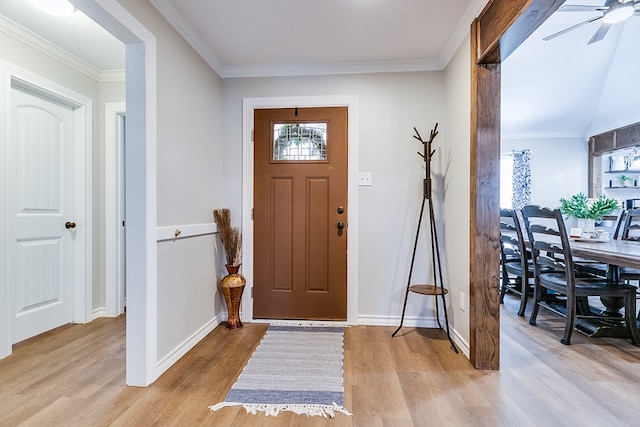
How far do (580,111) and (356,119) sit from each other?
3.98 metres

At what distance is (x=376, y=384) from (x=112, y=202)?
9.00ft

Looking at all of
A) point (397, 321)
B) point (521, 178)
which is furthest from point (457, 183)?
point (521, 178)

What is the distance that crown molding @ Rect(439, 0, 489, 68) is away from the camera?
197cm

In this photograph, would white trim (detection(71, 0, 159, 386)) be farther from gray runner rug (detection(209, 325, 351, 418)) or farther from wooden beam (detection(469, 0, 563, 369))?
wooden beam (detection(469, 0, 563, 369))

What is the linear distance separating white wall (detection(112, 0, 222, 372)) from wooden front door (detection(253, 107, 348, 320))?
1.35ft

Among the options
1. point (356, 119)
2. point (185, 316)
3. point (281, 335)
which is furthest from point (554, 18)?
point (185, 316)

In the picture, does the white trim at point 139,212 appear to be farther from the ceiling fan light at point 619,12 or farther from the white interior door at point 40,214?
the ceiling fan light at point 619,12

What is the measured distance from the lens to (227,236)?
2.76m

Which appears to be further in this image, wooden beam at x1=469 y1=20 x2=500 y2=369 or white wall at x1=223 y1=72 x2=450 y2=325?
white wall at x1=223 y1=72 x2=450 y2=325

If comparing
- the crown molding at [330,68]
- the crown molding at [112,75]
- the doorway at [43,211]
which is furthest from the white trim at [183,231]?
the crown molding at [112,75]

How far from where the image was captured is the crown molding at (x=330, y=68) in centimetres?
275

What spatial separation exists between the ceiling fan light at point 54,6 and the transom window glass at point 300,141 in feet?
5.08

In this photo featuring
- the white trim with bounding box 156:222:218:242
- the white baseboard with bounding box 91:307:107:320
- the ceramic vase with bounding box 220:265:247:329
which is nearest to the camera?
the white trim with bounding box 156:222:218:242

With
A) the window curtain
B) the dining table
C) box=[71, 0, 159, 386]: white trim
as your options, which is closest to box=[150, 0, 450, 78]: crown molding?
box=[71, 0, 159, 386]: white trim
